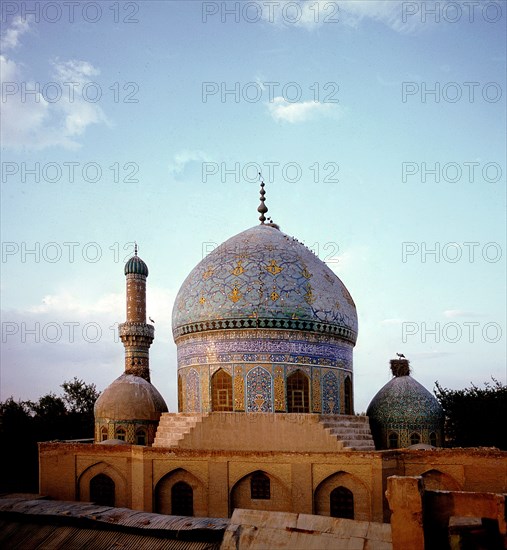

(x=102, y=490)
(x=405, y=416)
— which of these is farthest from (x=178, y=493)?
(x=405, y=416)

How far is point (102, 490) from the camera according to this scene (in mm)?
16844

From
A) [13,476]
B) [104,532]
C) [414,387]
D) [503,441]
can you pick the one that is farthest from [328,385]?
[13,476]

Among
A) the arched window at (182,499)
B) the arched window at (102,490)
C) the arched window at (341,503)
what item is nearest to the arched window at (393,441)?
the arched window at (341,503)

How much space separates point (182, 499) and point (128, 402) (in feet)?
12.4

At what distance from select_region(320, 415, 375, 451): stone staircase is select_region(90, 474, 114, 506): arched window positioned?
5902mm

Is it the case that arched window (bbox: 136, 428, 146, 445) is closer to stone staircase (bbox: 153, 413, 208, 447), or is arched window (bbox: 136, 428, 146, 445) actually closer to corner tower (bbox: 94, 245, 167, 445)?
corner tower (bbox: 94, 245, 167, 445)

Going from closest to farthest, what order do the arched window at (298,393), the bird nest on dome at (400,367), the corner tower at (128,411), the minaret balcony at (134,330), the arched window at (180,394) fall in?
the arched window at (298,393) < the arched window at (180,394) < the corner tower at (128,411) < the bird nest on dome at (400,367) < the minaret balcony at (134,330)

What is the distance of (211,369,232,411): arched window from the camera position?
1692 cm

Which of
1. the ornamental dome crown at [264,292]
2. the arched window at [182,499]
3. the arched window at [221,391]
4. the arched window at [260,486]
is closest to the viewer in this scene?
the arched window at [260,486]

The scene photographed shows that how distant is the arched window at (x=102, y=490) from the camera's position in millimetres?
16688

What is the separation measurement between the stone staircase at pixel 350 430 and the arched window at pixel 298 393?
2.97 ft

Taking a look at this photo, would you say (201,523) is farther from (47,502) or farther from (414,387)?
(414,387)

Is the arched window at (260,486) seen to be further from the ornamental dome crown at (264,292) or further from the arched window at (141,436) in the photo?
the arched window at (141,436)

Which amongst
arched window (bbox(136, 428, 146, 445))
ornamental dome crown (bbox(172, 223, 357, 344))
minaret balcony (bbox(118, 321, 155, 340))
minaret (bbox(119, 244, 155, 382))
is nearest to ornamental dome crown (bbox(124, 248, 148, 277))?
minaret (bbox(119, 244, 155, 382))
